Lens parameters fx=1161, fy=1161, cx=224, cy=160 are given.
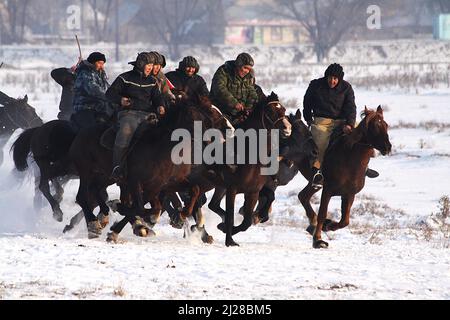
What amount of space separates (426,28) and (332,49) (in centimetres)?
1848

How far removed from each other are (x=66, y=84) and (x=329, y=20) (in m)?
71.5

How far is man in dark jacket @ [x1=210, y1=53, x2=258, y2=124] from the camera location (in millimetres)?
14492

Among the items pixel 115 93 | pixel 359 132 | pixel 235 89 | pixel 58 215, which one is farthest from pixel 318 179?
pixel 58 215

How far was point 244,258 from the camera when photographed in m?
12.5

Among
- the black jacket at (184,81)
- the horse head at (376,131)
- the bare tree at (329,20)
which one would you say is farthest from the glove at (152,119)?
the bare tree at (329,20)

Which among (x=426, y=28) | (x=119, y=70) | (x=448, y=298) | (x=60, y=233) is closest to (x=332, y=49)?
(x=426, y=28)

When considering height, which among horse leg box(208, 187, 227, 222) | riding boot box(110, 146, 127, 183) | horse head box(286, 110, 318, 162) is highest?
horse head box(286, 110, 318, 162)

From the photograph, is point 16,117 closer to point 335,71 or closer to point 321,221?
point 335,71

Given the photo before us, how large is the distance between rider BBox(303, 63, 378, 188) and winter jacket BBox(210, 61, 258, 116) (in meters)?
0.87

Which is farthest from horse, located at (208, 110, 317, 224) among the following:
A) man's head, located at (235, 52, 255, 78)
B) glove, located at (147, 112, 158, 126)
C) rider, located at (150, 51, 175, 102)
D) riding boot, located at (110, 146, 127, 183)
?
riding boot, located at (110, 146, 127, 183)

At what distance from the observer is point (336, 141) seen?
1470cm

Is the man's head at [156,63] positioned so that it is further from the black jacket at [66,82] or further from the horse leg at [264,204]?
the black jacket at [66,82]

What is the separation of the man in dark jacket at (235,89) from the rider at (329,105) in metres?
0.86

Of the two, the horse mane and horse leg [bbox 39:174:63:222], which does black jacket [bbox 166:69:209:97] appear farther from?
horse leg [bbox 39:174:63:222]
